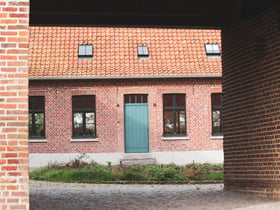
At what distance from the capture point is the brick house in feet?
75.7

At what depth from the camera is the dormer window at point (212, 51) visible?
80.8 feet

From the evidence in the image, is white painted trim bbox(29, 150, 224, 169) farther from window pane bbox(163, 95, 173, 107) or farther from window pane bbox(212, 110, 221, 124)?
window pane bbox(163, 95, 173, 107)

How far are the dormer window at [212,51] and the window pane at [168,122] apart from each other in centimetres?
Result: 330

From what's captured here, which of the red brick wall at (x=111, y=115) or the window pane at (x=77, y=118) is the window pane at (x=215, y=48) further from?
the window pane at (x=77, y=118)

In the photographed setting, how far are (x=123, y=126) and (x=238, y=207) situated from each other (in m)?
14.6

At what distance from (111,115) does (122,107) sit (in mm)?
584

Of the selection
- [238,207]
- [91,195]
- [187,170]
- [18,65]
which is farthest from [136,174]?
[18,65]

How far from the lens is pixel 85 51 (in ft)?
80.0

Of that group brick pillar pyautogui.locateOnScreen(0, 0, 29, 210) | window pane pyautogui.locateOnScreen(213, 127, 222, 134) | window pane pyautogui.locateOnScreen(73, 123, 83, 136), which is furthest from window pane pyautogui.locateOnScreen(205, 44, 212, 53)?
brick pillar pyautogui.locateOnScreen(0, 0, 29, 210)

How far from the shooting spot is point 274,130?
1012cm

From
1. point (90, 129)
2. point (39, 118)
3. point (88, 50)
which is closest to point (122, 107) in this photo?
point (90, 129)

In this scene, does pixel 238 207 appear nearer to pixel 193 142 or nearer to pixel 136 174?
pixel 136 174

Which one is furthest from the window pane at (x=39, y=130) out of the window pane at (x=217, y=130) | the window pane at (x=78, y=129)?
the window pane at (x=217, y=130)

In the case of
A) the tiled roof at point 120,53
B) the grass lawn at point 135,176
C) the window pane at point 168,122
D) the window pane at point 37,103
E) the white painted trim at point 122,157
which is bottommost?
the grass lawn at point 135,176
